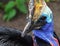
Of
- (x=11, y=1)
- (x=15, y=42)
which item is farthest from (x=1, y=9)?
(x=15, y=42)

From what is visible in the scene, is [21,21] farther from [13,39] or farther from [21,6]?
[13,39]

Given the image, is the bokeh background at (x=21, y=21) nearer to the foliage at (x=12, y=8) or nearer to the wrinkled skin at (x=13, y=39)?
the foliage at (x=12, y=8)

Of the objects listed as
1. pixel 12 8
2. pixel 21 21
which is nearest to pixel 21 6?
pixel 12 8

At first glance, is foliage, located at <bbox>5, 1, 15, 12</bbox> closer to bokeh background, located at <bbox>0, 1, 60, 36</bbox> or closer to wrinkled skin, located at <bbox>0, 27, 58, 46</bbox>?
bokeh background, located at <bbox>0, 1, 60, 36</bbox>

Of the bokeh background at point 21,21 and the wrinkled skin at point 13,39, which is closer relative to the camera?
the wrinkled skin at point 13,39

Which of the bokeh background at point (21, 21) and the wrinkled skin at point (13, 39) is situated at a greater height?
the wrinkled skin at point (13, 39)

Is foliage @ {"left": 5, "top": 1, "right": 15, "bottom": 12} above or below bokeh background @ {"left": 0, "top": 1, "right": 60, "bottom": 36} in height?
above

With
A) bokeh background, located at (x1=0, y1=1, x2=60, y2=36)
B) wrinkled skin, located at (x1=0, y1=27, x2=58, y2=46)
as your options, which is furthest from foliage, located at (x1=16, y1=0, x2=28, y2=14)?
wrinkled skin, located at (x1=0, y1=27, x2=58, y2=46)

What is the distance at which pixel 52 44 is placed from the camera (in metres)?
2.34

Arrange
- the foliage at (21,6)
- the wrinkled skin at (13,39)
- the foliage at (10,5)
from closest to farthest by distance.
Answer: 1. the wrinkled skin at (13,39)
2. the foliage at (21,6)
3. the foliage at (10,5)

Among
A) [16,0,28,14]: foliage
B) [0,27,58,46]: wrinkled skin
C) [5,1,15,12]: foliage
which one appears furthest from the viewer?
[5,1,15,12]: foliage

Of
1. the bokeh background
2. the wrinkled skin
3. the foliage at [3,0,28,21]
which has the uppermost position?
the wrinkled skin

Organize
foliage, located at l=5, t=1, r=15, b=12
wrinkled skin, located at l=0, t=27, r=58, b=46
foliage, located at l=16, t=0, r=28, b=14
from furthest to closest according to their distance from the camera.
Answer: foliage, located at l=5, t=1, r=15, b=12 → foliage, located at l=16, t=0, r=28, b=14 → wrinkled skin, located at l=0, t=27, r=58, b=46

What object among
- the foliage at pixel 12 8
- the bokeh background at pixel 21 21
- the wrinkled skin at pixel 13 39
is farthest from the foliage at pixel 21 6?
the wrinkled skin at pixel 13 39
